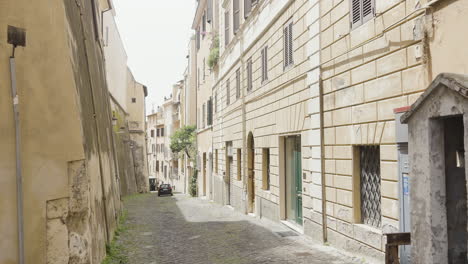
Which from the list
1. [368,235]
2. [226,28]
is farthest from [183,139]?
[368,235]

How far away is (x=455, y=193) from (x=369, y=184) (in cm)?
393

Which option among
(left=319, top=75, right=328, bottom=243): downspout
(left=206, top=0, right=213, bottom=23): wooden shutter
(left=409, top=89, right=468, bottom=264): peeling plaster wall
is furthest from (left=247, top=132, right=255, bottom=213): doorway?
(left=409, top=89, right=468, bottom=264): peeling plaster wall

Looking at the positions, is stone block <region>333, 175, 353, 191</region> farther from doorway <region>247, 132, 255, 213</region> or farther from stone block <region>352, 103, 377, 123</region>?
doorway <region>247, 132, 255, 213</region>

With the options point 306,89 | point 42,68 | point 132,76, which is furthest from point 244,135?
point 132,76

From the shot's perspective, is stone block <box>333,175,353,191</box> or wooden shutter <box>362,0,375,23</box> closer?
wooden shutter <box>362,0,375,23</box>

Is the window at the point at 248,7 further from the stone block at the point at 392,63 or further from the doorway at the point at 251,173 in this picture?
the stone block at the point at 392,63

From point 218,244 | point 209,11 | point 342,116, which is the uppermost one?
point 209,11

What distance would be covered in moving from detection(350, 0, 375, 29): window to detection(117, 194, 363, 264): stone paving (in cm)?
406

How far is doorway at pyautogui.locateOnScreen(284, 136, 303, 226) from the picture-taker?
11125mm

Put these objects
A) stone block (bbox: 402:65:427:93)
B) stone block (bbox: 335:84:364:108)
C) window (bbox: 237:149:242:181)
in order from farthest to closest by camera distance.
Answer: window (bbox: 237:149:242:181), stone block (bbox: 335:84:364:108), stone block (bbox: 402:65:427:93)

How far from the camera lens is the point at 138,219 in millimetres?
14641

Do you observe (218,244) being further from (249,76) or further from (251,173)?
(249,76)

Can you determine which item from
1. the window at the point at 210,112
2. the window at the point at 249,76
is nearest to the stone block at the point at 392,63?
the window at the point at 249,76

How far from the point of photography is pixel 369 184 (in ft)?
24.7
